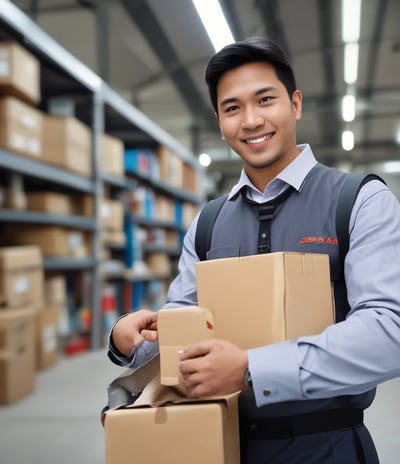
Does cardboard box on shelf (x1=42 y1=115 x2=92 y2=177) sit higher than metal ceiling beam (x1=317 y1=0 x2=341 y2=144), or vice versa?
metal ceiling beam (x1=317 y1=0 x2=341 y2=144)

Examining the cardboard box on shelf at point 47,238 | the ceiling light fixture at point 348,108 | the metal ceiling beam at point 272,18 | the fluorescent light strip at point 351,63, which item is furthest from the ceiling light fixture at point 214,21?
the ceiling light fixture at point 348,108

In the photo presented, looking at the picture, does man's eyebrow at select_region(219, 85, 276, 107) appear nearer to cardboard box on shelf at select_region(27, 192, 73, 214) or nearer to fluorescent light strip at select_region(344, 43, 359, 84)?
cardboard box on shelf at select_region(27, 192, 73, 214)

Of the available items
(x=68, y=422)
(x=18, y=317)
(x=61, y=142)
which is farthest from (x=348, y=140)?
(x=68, y=422)

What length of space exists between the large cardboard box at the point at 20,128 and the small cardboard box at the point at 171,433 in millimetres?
2559

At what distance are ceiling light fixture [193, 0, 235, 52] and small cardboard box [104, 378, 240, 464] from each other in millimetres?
Answer: 3808

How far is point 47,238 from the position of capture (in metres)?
3.88

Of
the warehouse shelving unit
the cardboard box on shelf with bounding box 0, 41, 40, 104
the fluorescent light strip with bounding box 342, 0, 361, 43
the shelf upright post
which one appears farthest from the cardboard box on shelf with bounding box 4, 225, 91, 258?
the fluorescent light strip with bounding box 342, 0, 361, 43

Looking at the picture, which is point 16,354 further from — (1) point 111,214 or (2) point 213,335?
(2) point 213,335

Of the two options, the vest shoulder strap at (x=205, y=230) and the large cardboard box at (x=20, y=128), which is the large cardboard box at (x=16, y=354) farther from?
the vest shoulder strap at (x=205, y=230)

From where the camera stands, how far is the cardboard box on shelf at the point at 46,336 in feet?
11.5

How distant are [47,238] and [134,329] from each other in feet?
10.1

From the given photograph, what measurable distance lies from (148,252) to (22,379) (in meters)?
3.70

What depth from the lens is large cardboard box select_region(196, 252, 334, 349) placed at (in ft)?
2.63

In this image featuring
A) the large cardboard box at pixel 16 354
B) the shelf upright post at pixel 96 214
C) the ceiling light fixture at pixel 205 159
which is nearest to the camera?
the large cardboard box at pixel 16 354
